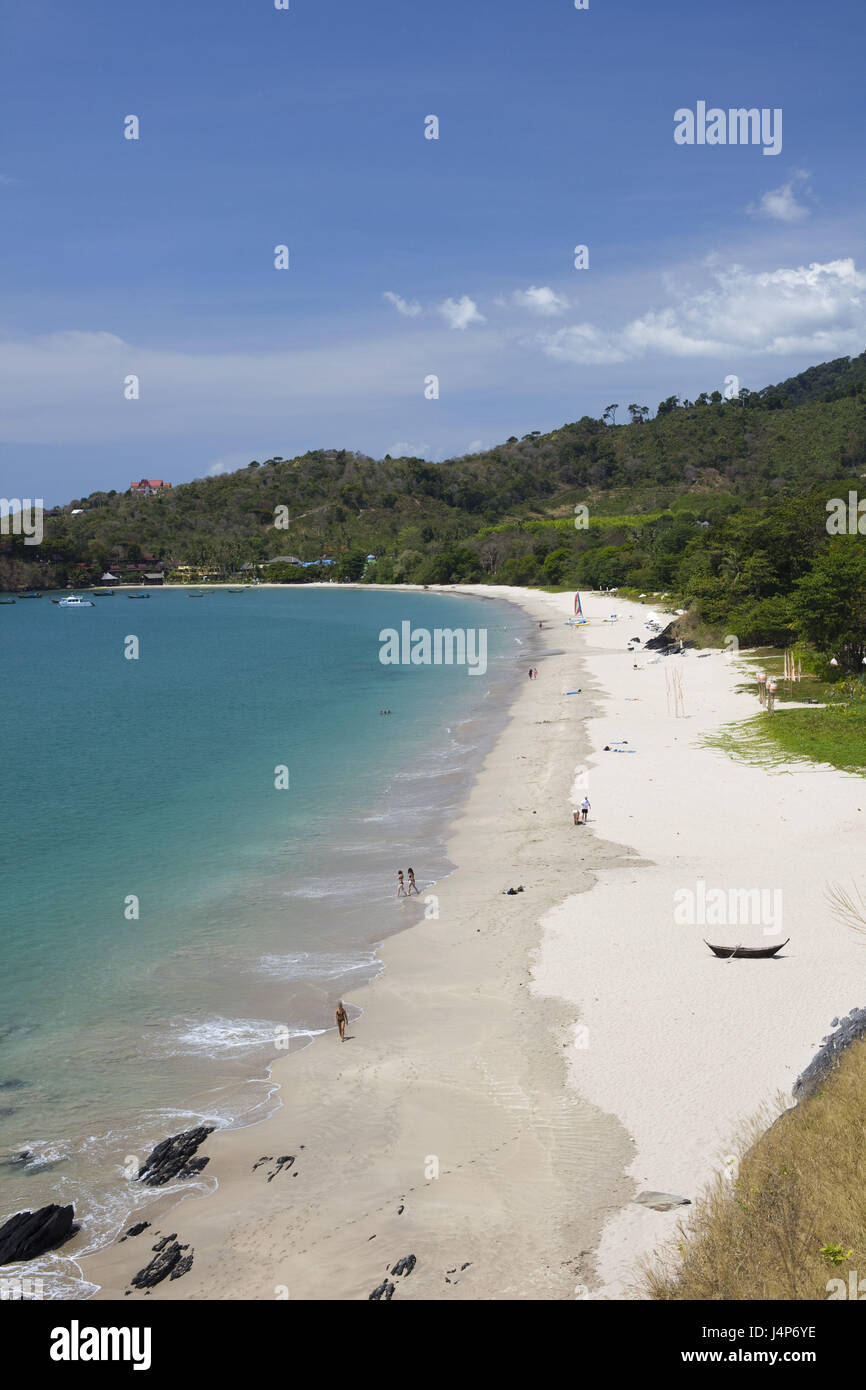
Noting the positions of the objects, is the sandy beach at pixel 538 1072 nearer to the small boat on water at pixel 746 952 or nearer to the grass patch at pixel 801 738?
the small boat on water at pixel 746 952

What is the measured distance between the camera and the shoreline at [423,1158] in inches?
506

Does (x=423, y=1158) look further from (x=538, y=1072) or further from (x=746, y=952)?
(x=746, y=952)

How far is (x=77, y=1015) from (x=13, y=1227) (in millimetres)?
7434

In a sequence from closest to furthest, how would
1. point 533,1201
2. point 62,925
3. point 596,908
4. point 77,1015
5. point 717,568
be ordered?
point 533,1201 → point 77,1015 → point 596,908 → point 62,925 → point 717,568

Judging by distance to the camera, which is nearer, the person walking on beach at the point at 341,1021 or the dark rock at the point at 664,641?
the person walking on beach at the point at 341,1021

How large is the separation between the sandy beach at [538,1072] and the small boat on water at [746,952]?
1.08 feet

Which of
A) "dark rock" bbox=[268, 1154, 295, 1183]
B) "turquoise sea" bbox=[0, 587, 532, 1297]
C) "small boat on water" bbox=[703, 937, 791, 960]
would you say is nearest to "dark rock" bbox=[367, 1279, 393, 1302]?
"dark rock" bbox=[268, 1154, 295, 1183]

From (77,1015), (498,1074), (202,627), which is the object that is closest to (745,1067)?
(498,1074)

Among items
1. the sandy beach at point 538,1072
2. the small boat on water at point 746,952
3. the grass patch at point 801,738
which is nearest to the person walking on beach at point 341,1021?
the sandy beach at point 538,1072

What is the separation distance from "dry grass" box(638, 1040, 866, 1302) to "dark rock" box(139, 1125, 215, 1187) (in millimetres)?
7712

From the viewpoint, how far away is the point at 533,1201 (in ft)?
46.1

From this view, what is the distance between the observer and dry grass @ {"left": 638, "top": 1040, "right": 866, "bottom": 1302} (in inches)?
398

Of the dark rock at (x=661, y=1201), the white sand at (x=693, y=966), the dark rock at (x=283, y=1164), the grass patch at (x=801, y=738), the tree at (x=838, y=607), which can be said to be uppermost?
the tree at (x=838, y=607)

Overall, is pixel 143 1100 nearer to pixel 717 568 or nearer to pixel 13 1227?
pixel 13 1227
